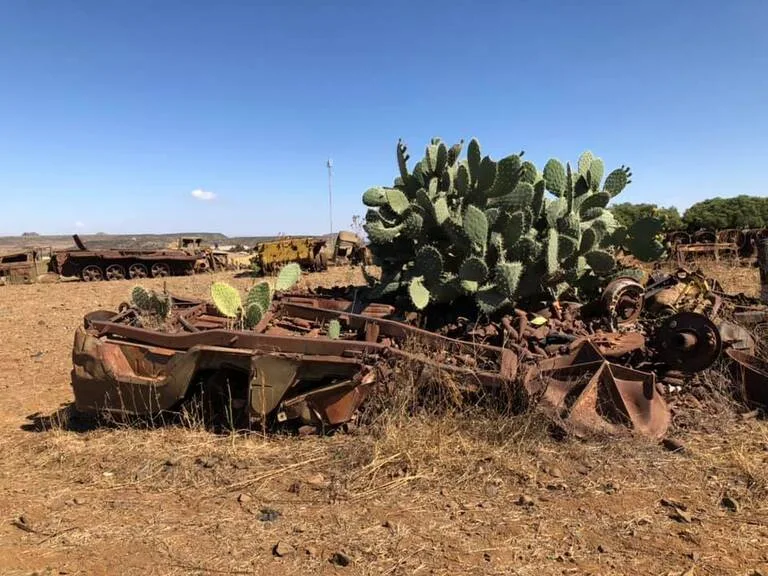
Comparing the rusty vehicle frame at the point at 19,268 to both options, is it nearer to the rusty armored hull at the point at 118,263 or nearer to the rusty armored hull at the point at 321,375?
the rusty armored hull at the point at 118,263

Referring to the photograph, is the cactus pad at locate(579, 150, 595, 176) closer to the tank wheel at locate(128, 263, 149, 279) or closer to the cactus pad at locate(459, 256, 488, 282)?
the cactus pad at locate(459, 256, 488, 282)

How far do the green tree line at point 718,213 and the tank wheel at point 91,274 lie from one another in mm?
21284

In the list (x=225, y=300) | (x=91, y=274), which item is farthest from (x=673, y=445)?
(x=91, y=274)

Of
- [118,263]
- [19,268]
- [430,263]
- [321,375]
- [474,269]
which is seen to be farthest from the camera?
[118,263]

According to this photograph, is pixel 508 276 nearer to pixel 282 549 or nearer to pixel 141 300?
pixel 282 549

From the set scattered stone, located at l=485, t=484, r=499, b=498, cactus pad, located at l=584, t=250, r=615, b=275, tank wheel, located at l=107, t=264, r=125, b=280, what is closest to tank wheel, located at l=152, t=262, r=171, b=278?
tank wheel, located at l=107, t=264, r=125, b=280

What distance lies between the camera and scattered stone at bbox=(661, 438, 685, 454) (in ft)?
12.9

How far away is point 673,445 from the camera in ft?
13.0

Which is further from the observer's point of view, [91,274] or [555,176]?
[91,274]

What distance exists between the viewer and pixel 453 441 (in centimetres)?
400

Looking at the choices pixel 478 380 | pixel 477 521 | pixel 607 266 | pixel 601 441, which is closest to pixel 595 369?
pixel 601 441

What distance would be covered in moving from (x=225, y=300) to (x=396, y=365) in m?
2.04

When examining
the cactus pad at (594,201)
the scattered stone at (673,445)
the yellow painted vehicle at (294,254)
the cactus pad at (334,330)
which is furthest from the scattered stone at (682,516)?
the yellow painted vehicle at (294,254)

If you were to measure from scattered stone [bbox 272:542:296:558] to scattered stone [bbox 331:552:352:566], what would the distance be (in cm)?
22
